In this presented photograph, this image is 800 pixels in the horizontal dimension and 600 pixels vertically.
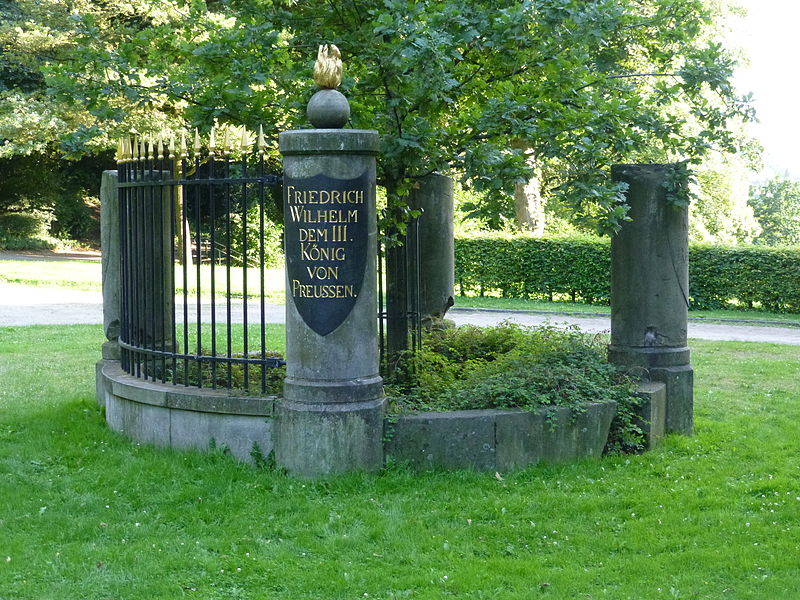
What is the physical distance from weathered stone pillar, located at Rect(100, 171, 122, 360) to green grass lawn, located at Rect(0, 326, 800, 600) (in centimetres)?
137

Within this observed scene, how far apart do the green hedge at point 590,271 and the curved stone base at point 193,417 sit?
16.6 meters

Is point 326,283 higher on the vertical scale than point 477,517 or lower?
higher

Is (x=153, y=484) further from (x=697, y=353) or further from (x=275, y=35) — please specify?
(x=697, y=353)

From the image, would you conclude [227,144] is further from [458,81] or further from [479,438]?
[479,438]

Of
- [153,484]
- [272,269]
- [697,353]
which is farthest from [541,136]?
[272,269]

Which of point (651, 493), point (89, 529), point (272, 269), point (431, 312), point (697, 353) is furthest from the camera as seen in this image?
point (272, 269)

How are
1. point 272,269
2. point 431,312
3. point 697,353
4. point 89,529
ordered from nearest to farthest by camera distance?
point 89,529 < point 431,312 < point 697,353 < point 272,269

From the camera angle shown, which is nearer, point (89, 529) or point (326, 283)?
point (89, 529)

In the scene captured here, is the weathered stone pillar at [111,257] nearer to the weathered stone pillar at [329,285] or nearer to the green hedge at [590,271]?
the weathered stone pillar at [329,285]

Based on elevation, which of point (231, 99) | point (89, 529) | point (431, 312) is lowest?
point (89, 529)

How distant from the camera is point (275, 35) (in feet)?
23.6

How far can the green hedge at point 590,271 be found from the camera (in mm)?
21078

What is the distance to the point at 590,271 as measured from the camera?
22.8 m

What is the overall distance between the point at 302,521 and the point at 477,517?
1017 mm
